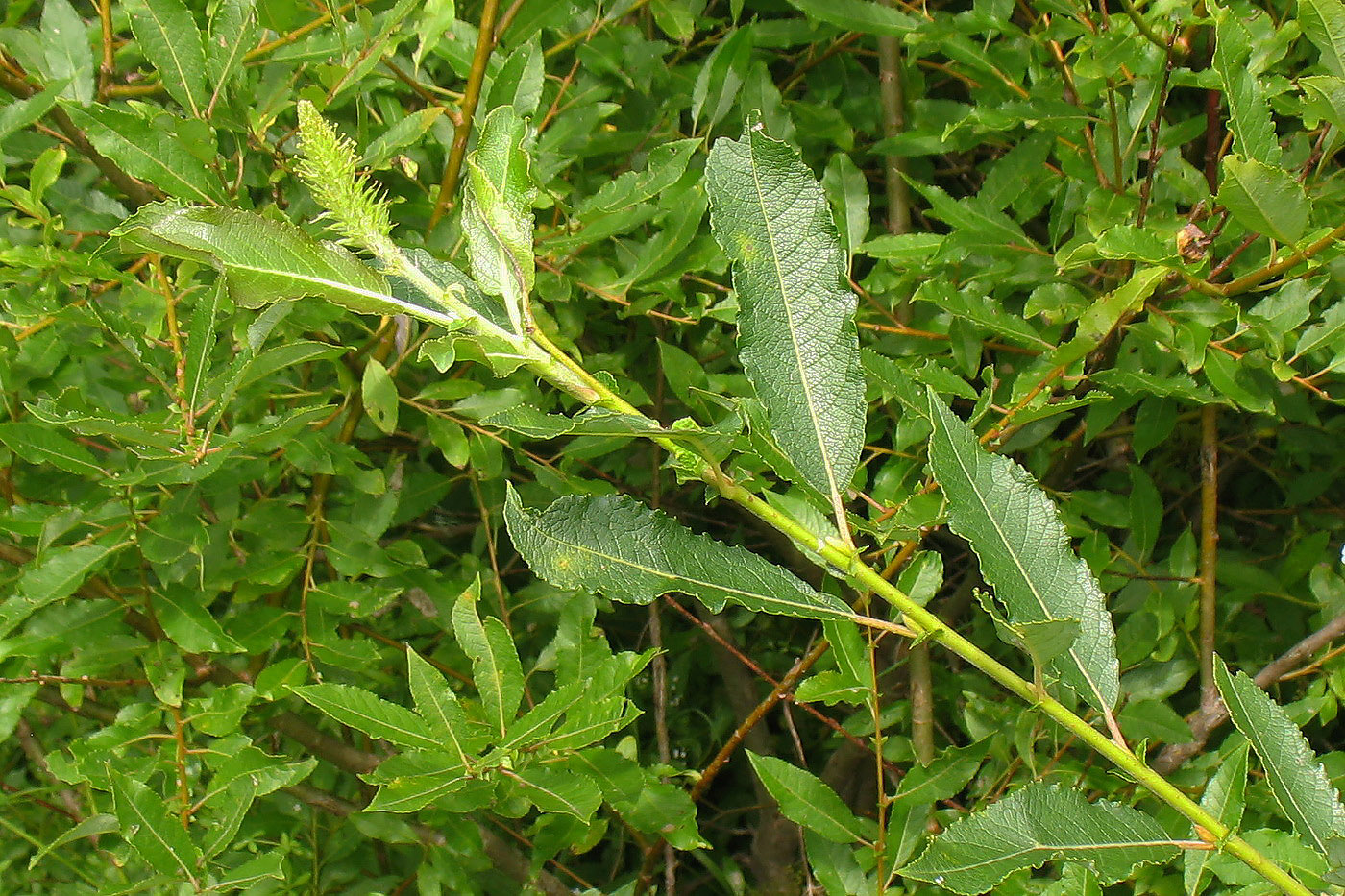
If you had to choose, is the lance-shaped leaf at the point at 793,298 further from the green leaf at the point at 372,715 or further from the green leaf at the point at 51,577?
the green leaf at the point at 51,577

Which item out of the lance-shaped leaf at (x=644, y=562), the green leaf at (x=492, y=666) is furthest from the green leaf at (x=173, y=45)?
the lance-shaped leaf at (x=644, y=562)

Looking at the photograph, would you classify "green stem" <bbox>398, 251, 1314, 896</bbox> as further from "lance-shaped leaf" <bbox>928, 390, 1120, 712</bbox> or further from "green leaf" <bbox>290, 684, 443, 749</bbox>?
"green leaf" <bbox>290, 684, 443, 749</bbox>

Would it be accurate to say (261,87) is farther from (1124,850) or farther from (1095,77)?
(1124,850)

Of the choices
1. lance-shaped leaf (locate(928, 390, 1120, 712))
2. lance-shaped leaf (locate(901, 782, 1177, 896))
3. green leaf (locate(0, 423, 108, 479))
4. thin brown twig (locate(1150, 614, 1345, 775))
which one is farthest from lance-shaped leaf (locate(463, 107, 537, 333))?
thin brown twig (locate(1150, 614, 1345, 775))

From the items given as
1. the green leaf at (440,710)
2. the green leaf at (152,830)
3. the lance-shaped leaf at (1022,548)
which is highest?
the lance-shaped leaf at (1022,548)

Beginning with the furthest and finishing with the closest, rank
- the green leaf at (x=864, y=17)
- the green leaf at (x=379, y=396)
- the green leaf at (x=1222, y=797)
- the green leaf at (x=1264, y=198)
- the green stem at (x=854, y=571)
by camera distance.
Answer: the green leaf at (x=864, y=17) → the green leaf at (x=379, y=396) → the green leaf at (x=1264, y=198) → the green leaf at (x=1222, y=797) → the green stem at (x=854, y=571)

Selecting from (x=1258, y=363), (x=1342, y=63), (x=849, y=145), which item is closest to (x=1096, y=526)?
(x=1258, y=363)

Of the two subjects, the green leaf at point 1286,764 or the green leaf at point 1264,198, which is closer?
the green leaf at point 1286,764

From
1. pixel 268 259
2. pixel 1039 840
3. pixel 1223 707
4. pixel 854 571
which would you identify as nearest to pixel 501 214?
pixel 268 259
